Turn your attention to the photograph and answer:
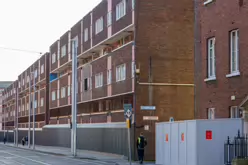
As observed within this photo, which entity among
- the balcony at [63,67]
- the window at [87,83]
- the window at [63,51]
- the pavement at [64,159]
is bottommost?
the pavement at [64,159]

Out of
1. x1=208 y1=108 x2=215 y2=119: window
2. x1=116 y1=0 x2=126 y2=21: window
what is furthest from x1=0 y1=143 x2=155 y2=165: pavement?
x1=116 y1=0 x2=126 y2=21: window

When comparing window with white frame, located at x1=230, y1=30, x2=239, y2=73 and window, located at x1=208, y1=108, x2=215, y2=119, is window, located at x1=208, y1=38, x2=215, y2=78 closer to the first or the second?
window, located at x1=208, y1=108, x2=215, y2=119

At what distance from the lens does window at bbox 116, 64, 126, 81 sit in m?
41.1

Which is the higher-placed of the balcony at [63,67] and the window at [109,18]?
the window at [109,18]

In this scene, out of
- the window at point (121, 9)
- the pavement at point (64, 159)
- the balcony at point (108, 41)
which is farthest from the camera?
the window at point (121, 9)

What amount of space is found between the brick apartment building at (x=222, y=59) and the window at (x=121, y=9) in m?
13.4

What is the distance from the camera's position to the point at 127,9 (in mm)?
40469

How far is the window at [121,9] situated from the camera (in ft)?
137

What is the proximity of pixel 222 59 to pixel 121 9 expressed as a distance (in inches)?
687

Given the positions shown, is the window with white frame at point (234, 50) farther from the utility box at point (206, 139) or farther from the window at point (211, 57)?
the utility box at point (206, 139)

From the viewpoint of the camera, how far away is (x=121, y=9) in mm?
42219

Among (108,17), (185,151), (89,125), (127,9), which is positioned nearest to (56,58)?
(89,125)

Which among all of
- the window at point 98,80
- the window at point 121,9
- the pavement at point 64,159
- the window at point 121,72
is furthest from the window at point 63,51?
the window at point 121,72

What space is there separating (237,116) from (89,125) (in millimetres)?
29951
